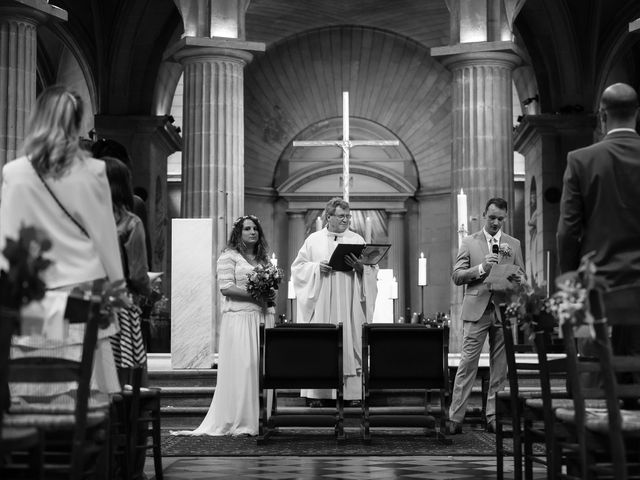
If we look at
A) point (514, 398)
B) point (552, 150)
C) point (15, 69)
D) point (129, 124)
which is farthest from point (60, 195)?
point (552, 150)

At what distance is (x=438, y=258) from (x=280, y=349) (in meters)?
17.5

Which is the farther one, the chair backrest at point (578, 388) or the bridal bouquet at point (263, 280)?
the bridal bouquet at point (263, 280)

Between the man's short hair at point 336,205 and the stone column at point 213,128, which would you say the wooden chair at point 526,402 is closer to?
the man's short hair at point 336,205

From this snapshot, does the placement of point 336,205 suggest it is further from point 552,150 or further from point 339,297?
point 552,150

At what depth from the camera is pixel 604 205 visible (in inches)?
220

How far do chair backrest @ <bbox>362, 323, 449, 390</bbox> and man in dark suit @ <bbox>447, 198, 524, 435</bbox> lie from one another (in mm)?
246

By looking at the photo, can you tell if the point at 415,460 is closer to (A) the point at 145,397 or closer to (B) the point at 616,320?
(A) the point at 145,397

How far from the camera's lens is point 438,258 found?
27328 mm

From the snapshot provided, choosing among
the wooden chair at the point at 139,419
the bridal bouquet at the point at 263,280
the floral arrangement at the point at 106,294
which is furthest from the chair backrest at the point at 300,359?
the floral arrangement at the point at 106,294

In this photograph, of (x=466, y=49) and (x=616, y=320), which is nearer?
(x=616, y=320)

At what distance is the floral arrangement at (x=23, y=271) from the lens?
354 centimetres

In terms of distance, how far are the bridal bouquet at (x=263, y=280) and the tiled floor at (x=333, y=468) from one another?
189 centimetres

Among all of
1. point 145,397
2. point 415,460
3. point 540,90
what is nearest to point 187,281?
point 415,460

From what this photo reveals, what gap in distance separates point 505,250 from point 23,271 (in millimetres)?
7268
